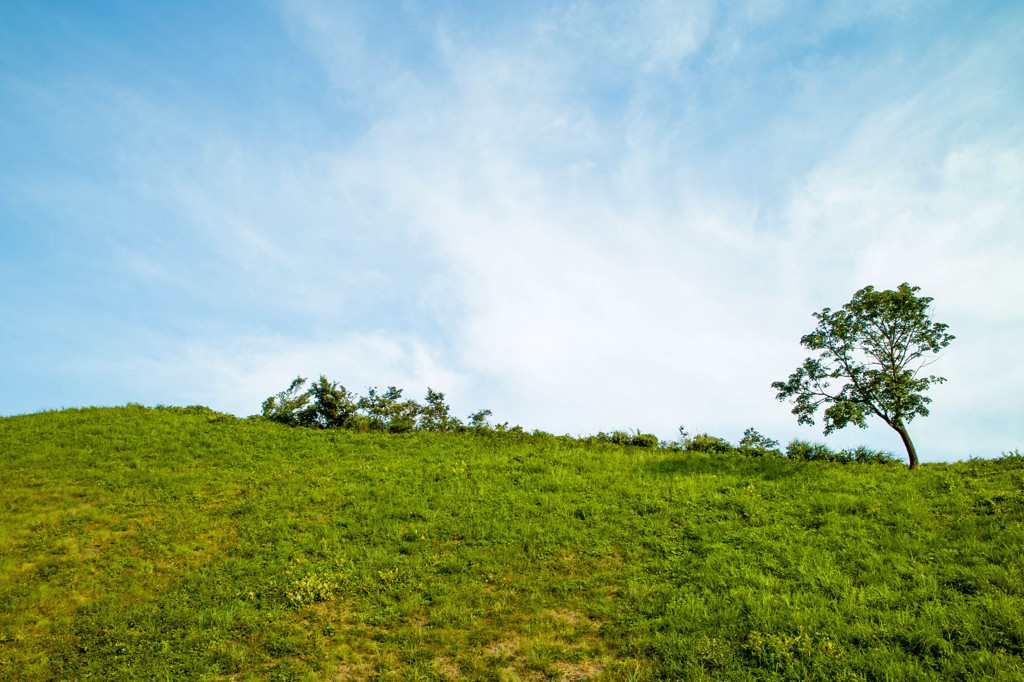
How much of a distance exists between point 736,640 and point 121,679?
40.7 ft

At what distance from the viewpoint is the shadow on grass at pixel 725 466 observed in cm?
2070

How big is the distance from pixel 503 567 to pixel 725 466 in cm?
1184

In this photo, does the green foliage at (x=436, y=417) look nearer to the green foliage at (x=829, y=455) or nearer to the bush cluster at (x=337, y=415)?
the bush cluster at (x=337, y=415)

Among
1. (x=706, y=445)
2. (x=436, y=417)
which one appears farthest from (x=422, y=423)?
(x=706, y=445)

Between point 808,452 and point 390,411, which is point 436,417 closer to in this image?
point 390,411

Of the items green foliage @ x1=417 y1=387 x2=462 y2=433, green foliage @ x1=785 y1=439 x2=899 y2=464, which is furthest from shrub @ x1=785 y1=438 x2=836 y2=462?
green foliage @ x1=417 y1=387 x2=462 y2=433

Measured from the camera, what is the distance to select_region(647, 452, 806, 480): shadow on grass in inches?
815

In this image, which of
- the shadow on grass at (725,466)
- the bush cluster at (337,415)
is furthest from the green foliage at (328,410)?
the shadow on grass at (725,466)

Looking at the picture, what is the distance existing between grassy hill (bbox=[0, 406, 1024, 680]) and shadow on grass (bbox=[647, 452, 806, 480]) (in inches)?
6.2

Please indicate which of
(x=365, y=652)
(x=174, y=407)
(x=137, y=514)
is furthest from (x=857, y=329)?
(x=174, y=407)

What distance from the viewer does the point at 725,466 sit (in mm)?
21781

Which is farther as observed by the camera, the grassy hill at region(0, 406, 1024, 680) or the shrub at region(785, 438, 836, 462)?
the shrub at region(785, 438, 836, 462)

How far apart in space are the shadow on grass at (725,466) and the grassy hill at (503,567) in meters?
0.16

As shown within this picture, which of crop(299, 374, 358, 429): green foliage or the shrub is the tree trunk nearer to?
the shrub
